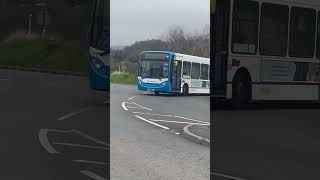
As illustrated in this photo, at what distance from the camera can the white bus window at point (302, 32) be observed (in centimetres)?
295

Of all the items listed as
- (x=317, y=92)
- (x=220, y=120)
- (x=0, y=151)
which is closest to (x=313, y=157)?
(x=317, y=92)

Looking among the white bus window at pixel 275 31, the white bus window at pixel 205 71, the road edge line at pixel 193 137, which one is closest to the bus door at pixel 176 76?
the white bus window at pixel 205 71

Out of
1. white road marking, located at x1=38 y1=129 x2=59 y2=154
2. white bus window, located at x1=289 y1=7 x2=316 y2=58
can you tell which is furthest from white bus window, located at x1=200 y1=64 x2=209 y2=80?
white road marking, located at x1=38 y1=129 x2=59 y2=154

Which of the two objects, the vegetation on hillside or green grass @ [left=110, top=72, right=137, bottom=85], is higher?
the vegetation on hillside

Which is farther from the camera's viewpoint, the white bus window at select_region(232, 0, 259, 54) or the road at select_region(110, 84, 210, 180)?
the white bus window at select_region(232, 0, 259, 54)

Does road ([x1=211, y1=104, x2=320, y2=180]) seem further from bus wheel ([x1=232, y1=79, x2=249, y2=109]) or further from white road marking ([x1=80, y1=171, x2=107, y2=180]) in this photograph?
white road marking ([x1=80, y1=171, x2=107, y2=180])

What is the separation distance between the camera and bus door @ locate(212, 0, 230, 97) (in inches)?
86.2

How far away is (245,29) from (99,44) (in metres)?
1.16

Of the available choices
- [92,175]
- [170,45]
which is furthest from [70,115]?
[170,45]

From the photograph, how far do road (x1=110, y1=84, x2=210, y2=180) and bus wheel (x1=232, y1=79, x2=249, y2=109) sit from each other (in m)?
0.75

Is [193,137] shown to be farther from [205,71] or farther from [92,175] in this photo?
[92,175]

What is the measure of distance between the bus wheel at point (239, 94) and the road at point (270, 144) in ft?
0.16

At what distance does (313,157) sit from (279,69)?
693 mm

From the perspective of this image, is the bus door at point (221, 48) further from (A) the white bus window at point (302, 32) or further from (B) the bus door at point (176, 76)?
(A) the white bus window at point (302, 32)
